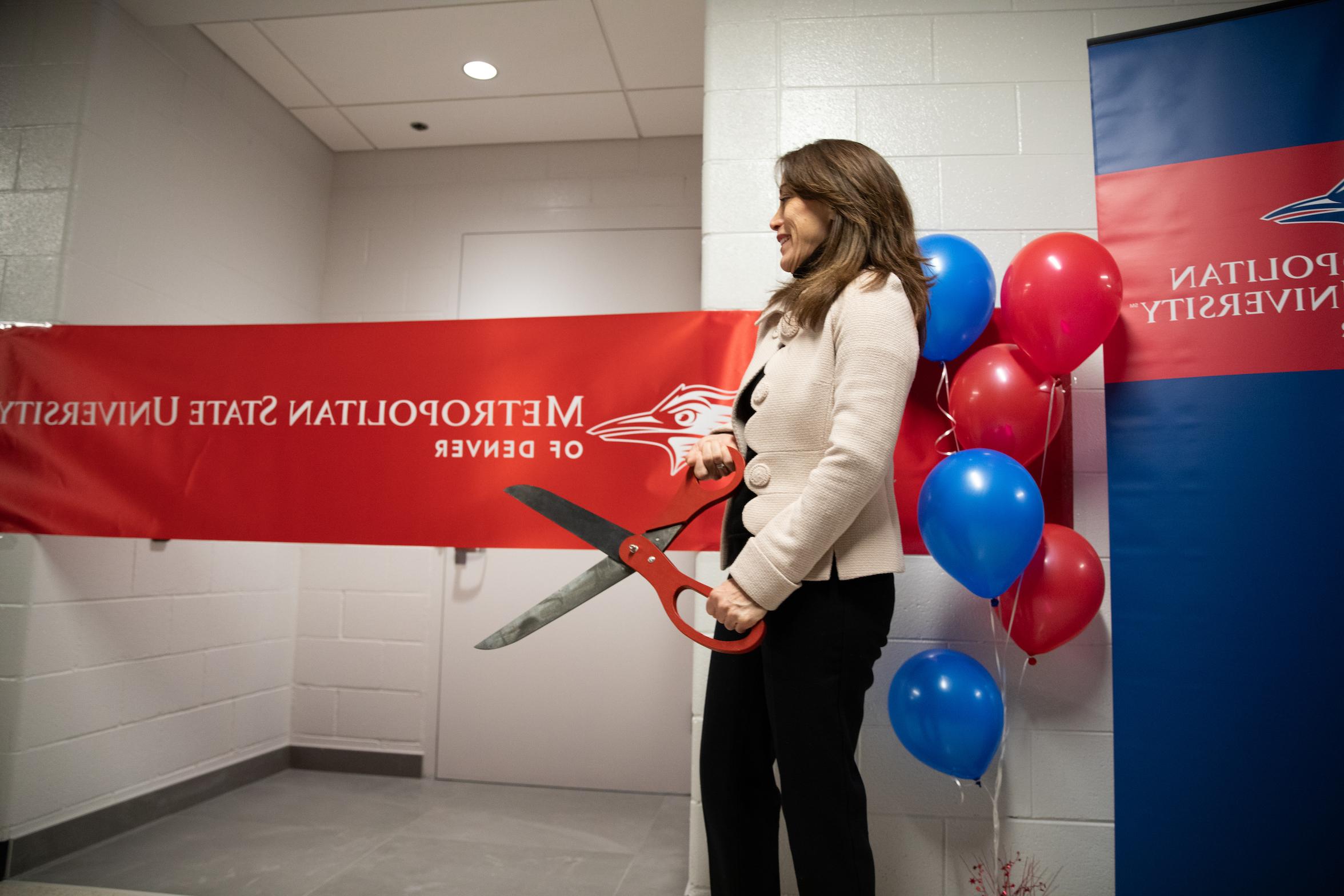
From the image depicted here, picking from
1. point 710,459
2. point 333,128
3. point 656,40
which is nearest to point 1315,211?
point 710,459

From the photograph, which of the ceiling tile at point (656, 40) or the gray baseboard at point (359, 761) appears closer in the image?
the ceiling tile at point (656, 40)

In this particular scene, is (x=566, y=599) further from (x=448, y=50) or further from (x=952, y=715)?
(x=448, y=50)

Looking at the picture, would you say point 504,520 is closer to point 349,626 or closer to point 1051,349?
point 1051,349

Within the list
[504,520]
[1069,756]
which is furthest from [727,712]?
[1069,756]

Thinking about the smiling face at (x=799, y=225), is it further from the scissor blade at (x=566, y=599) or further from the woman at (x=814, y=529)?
the scissor blade at (x=566, y=599)

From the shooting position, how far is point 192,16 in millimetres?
2365

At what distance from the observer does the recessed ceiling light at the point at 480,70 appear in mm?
2633

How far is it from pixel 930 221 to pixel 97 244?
7.61ft

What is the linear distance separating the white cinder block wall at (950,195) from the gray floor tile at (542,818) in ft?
2.47

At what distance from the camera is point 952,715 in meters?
1.39

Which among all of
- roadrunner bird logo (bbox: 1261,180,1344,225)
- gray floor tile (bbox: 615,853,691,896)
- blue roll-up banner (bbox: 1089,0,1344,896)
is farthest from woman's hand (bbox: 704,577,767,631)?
roadrunner bird logo (bbox: 1261,180,1344,225)

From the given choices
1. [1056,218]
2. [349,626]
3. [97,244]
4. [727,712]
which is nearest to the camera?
[727,712]

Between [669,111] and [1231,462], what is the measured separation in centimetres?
217

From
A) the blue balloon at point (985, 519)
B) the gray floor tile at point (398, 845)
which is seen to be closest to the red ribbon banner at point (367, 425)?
the blue balloon at point (985, 519)
